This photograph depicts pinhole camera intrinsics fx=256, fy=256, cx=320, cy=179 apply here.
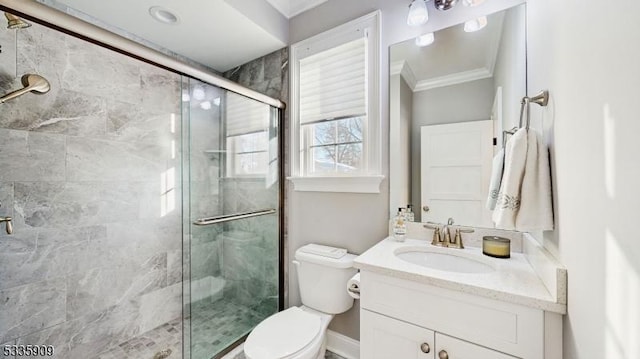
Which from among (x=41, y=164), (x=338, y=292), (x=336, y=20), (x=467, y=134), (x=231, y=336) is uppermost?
(x=336, y=20)

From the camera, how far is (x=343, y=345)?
1.75 metres

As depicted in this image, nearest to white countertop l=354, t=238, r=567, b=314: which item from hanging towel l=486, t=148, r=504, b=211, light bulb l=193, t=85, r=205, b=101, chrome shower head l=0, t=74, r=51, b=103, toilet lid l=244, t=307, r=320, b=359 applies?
hanging towel l=486, t=148, r=504, b=211

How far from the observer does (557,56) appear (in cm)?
84

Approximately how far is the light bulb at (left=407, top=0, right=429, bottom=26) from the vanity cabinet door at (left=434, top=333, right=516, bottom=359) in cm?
154

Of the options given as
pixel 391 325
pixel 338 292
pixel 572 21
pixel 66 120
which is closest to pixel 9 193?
pixel 66 120

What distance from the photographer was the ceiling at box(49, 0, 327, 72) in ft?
5.08

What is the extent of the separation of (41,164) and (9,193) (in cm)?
20

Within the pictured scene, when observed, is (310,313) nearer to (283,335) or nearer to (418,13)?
(283,335)

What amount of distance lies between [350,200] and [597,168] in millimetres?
1233

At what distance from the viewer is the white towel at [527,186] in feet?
3.01

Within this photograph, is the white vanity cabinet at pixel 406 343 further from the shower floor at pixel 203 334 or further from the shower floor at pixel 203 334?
the shower floor at pixel 203 334

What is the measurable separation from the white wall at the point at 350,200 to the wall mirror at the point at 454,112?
0.06 meters

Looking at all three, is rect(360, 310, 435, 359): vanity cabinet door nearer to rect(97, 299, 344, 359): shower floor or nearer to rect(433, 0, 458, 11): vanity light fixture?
rect(97, 299, 344, 359): shower floor

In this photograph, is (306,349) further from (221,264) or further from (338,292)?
(221,264)
